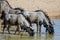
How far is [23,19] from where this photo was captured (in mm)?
19469

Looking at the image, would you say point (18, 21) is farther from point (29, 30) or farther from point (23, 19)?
point (29, 30)

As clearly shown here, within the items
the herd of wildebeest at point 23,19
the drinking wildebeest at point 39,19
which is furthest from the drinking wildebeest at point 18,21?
the drinking wildebeest at point 39,19

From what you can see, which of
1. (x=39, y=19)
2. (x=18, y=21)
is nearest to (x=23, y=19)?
(x=18, y=21)

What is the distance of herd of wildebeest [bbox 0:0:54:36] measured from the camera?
19.4 metres

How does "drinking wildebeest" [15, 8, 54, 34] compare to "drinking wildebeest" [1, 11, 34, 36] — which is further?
"drinking wildebeest" [15, 8, 54, 34]

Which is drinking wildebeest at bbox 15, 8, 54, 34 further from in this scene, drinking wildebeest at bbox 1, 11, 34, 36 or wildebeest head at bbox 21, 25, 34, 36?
wildebeest head at bbox 21, 25, 34, 36

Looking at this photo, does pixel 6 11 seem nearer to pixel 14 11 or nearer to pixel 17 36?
pixel 14 11

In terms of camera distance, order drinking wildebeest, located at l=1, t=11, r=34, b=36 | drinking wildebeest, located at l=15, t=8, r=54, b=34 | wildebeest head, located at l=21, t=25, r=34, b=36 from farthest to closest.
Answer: drinking wildebeest, located at l=15, t=8, r=54, b=34 < drinking wildebeest, located at l=1, t=11, r=34, b=36 < wildebeest head, located at l=21, t=25, r=34, b=36

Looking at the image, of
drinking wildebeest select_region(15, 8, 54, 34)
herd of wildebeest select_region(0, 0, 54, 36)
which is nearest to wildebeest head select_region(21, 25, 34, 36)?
herd of wildebeest select_region(0, 0, 54, 36)

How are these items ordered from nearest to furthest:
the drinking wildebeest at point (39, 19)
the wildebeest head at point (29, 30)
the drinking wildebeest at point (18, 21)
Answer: the wildebeest head at point (29, 30), the drinking wildebeest at point (18, 21), the drinking wildebeest at point (39, 19)

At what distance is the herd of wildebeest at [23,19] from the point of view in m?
19.4

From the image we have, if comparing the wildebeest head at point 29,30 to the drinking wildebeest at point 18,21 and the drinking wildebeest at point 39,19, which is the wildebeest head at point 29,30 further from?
the drinking wildebeest at point 39,19

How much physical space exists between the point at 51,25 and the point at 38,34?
126cm

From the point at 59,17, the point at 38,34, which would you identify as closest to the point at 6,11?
the point at 38,34
